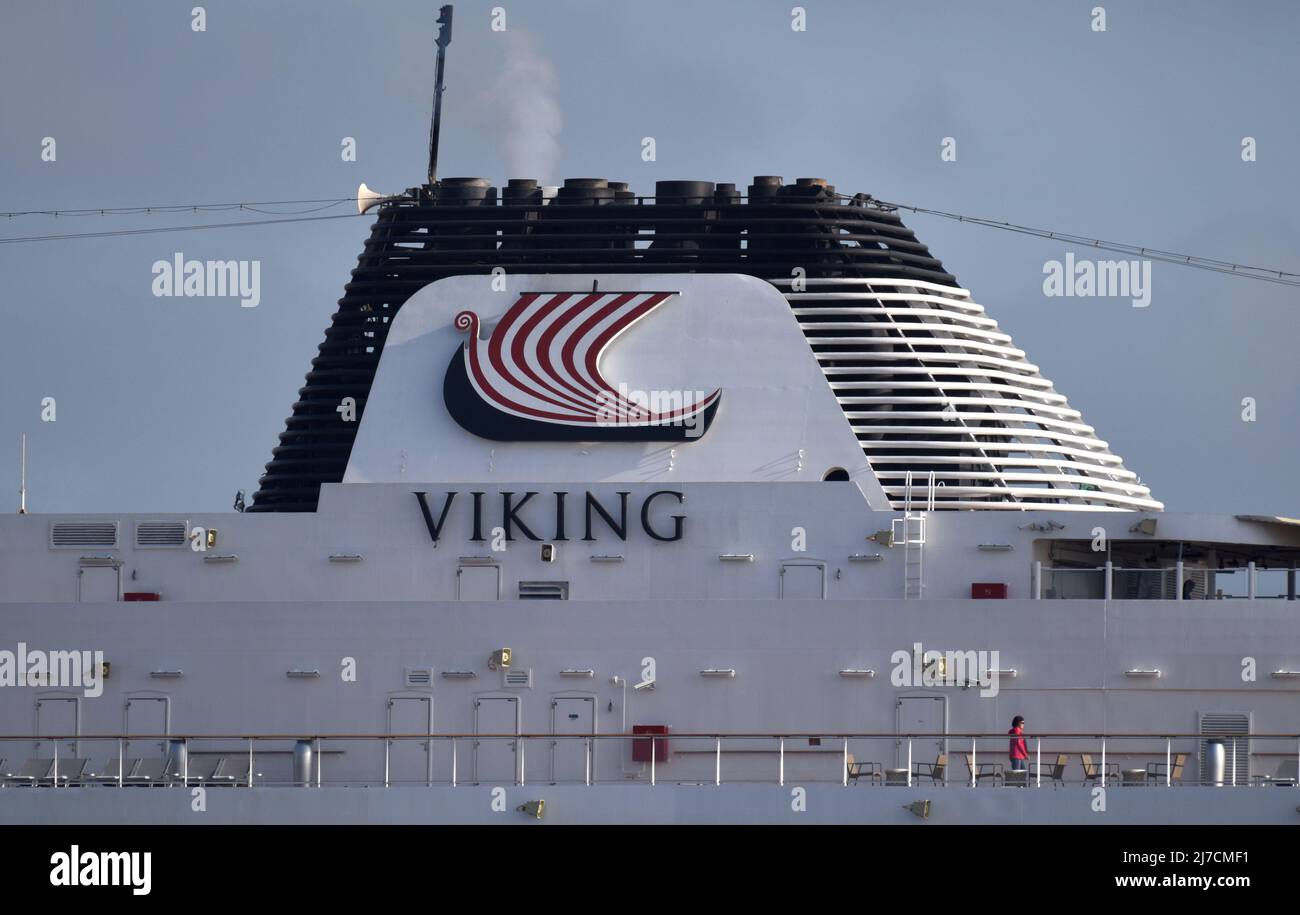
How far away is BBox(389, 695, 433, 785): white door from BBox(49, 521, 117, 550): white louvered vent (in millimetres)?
5441

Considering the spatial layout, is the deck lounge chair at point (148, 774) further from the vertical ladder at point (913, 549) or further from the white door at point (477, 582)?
the vertical ladder at point (913, 549)

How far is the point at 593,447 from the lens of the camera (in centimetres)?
3088

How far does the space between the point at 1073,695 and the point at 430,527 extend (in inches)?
367

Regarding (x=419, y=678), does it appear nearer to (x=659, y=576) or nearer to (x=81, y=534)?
(x=659, y=576)

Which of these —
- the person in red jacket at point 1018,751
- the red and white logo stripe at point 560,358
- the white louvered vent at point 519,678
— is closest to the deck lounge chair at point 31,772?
the white louvered vent at point 519,678

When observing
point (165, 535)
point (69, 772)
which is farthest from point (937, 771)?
point (165, 535)

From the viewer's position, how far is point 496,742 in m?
28.8

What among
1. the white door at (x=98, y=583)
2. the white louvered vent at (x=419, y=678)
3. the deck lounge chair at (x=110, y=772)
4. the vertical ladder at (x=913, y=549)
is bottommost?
the deck lounge chair at (x=110, y=772)

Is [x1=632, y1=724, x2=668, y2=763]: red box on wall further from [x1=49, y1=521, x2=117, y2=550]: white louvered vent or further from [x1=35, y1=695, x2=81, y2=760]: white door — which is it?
[x1=49, y1=521, x2=117, y2=550]: white louvered vent

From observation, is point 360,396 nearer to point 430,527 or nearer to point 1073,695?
point 430,527

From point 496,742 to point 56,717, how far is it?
6299 mm

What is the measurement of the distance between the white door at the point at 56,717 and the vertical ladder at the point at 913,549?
11.8 meters

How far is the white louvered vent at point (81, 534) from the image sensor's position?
3122cm
